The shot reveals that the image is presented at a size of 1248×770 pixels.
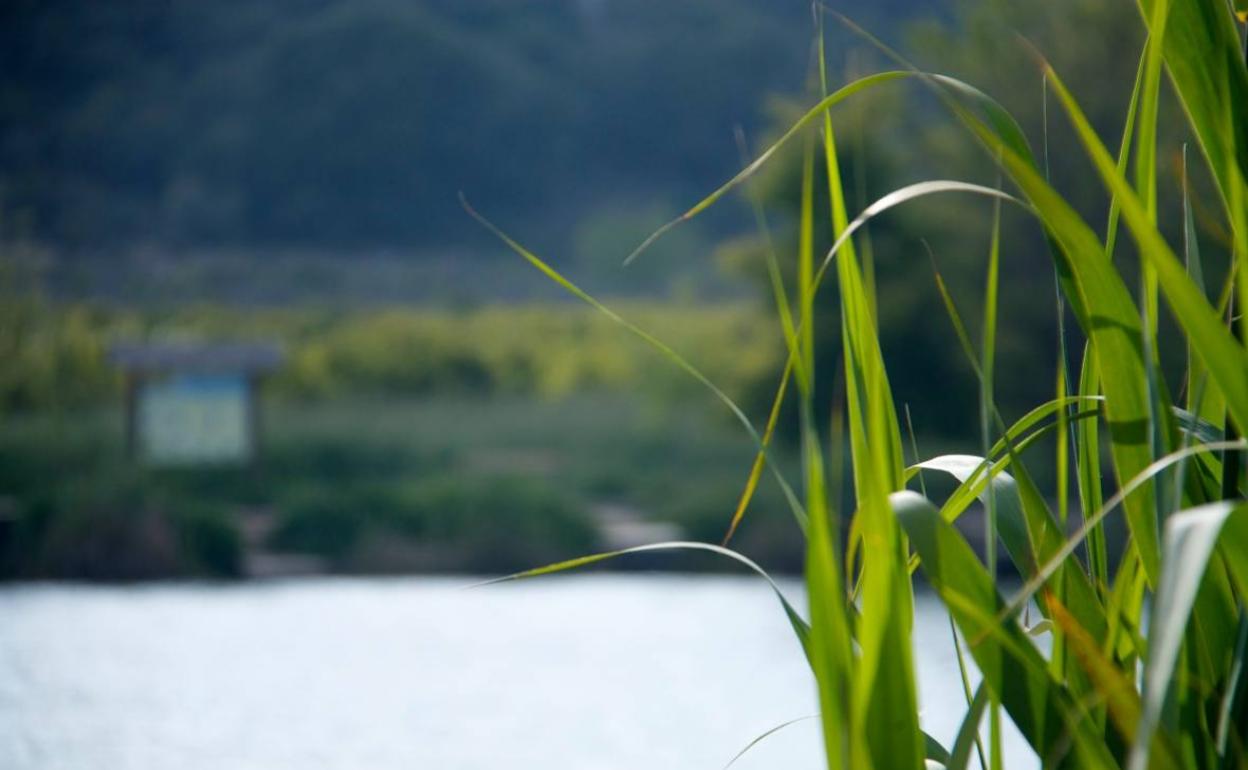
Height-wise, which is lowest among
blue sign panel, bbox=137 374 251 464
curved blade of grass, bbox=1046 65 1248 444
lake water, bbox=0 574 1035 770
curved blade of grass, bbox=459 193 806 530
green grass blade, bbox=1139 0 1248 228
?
blue sign panel, bbox=137 374 251 464

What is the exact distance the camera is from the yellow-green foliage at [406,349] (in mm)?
17047

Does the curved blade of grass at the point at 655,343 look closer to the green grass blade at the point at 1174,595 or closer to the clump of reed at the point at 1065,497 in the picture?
the clump of reed at the point at 1065,497

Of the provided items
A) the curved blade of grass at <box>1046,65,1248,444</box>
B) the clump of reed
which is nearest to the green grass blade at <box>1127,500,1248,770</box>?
the clump of reed

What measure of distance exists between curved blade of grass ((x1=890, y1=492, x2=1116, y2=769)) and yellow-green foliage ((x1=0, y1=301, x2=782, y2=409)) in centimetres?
1357

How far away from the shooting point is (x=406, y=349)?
22797mm

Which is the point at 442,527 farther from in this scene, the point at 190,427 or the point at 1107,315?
the point at 1107,315

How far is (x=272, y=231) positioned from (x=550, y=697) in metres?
46.4

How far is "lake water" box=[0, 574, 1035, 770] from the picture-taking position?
6.44 m

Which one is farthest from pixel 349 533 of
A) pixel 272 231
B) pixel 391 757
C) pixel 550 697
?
pixel 272 231

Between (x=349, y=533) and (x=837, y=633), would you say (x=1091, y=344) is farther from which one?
(x=349, y=533)

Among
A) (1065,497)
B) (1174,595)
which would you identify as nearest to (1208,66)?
(1065,497)

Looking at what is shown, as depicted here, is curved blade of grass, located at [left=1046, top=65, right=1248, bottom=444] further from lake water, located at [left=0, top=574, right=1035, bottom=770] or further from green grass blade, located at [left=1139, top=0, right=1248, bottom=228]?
lake water, located at [left=0, top=574, right=1035, bottom=770]

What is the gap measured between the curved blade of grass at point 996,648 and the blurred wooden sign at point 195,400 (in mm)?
13864

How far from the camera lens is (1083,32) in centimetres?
1576
